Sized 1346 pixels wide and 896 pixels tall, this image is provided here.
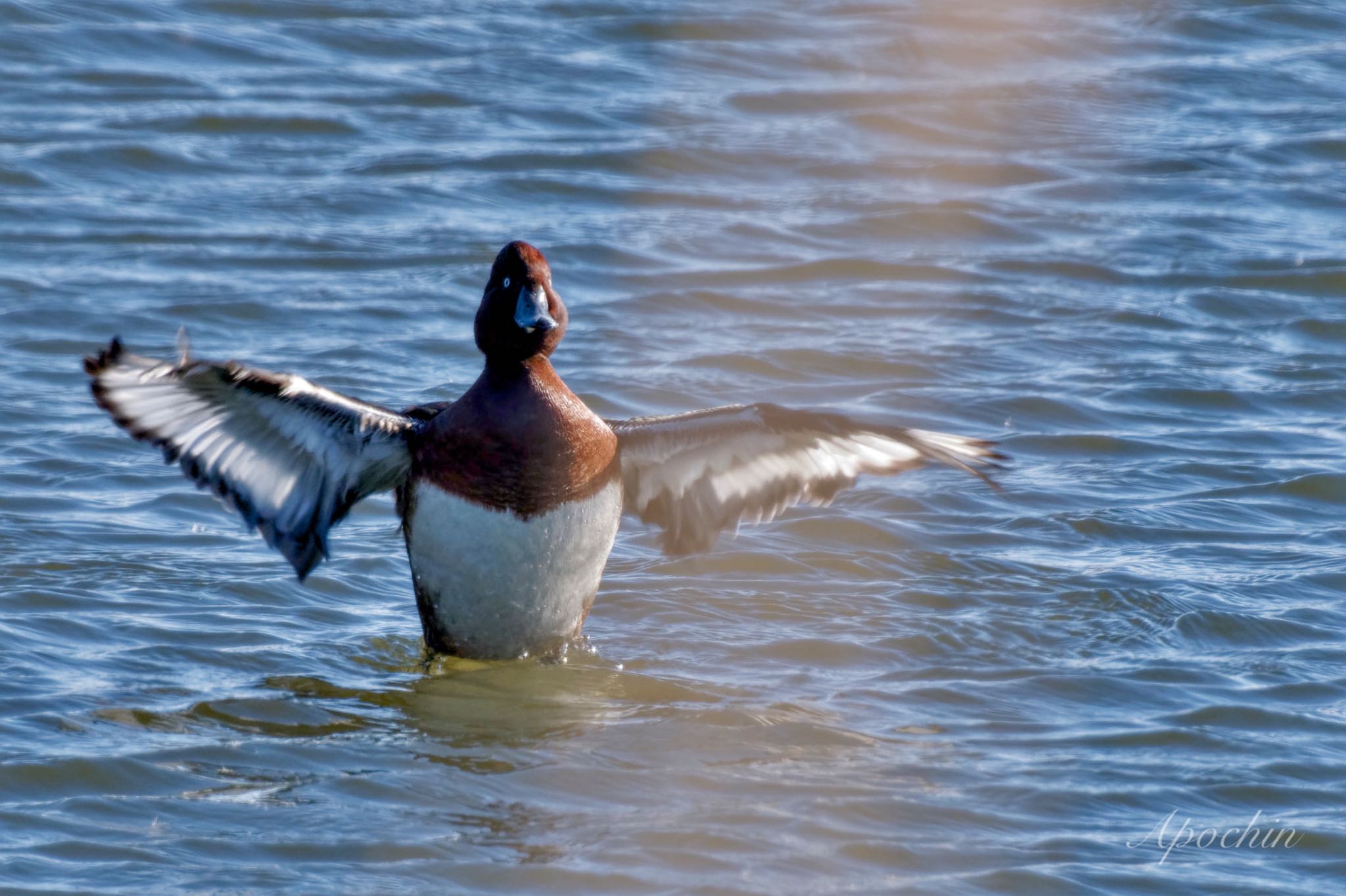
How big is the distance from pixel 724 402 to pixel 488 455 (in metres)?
3.42

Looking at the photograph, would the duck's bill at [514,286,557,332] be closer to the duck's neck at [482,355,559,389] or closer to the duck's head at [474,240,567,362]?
the duck's head at [474,240,567,362]

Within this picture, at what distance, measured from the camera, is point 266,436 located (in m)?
5.97

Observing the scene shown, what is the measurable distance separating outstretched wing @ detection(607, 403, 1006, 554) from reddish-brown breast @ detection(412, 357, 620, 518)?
1.05ft

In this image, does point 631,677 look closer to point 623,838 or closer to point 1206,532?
point 623,838

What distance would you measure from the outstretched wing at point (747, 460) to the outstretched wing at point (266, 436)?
824mm

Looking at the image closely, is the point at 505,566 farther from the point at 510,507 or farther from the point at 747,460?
the point at 747,460

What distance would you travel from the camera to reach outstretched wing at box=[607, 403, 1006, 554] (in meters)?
6.00

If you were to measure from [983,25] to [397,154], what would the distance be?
557 cm

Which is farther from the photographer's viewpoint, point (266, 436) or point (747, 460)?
point (747, 460)

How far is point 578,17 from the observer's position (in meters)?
15.1
